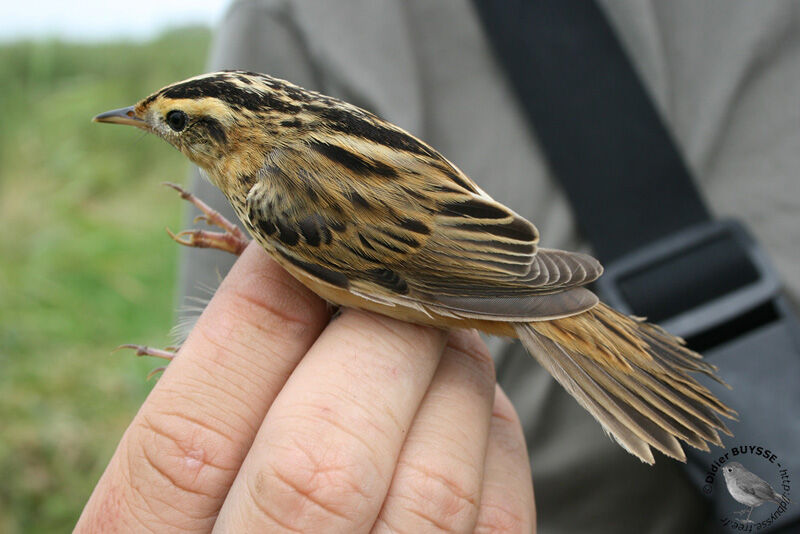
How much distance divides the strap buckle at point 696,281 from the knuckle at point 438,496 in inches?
34.8

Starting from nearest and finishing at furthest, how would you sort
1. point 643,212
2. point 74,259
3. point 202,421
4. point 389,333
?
point 202,421
point 389,333
point 643,212
point 74,259

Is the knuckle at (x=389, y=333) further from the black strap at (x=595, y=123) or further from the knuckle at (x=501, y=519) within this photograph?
the black strap at (x=595, y=123)

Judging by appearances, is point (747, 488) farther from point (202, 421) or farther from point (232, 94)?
point (232, 94)

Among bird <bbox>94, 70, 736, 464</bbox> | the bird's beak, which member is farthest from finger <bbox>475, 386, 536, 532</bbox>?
the bird's beak

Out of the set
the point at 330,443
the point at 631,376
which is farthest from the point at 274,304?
the point at 631,376

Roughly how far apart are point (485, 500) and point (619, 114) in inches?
54.2

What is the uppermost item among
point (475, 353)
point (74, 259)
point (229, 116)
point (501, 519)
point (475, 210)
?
point (229, 116)

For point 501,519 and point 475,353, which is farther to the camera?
point 475,353

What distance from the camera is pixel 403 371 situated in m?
1.63

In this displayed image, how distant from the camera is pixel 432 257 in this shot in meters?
1.78

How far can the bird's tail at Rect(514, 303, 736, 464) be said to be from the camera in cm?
167

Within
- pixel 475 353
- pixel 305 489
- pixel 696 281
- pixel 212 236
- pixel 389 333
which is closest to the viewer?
pixel 305 489

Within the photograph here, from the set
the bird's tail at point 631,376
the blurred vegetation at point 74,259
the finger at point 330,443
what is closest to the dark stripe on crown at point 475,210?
the bird's tail at point 631,376

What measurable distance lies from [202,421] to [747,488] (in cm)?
125
